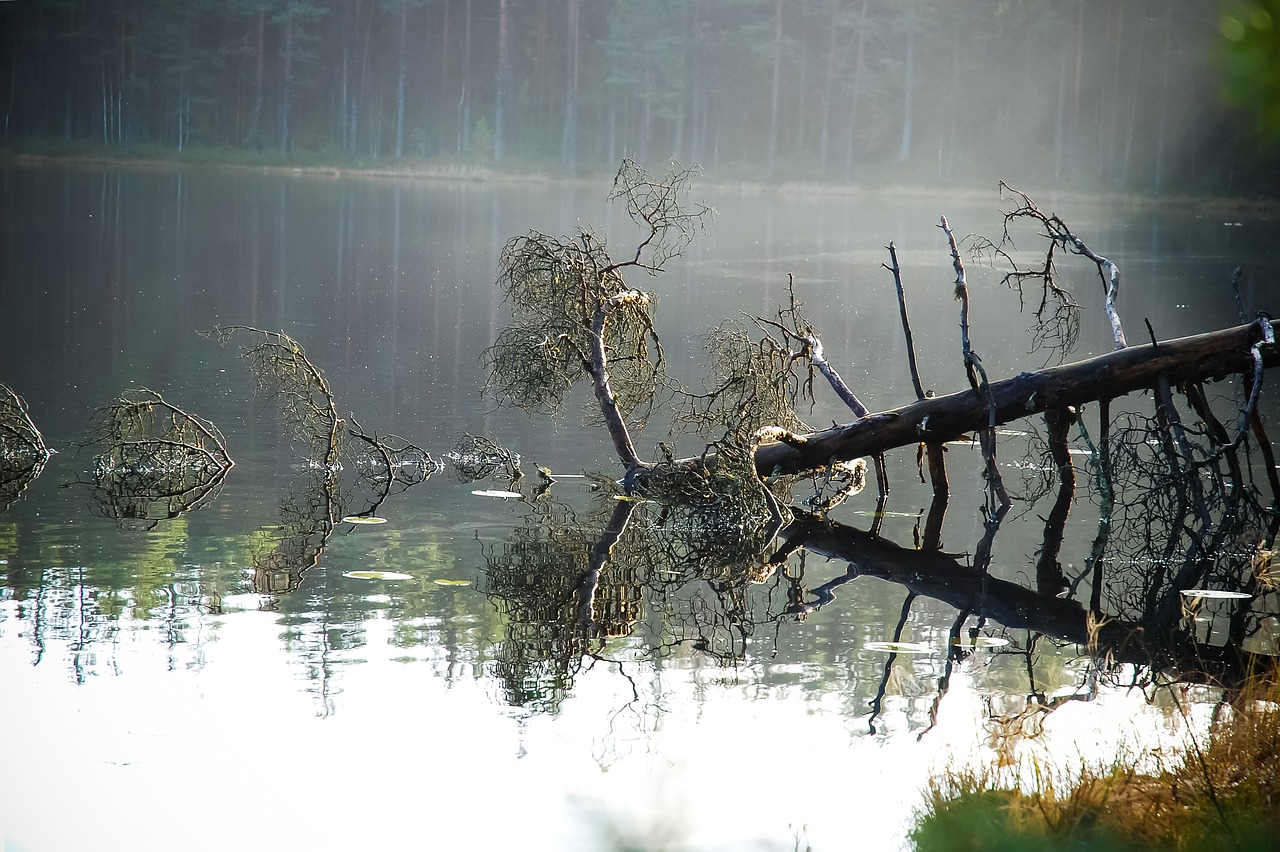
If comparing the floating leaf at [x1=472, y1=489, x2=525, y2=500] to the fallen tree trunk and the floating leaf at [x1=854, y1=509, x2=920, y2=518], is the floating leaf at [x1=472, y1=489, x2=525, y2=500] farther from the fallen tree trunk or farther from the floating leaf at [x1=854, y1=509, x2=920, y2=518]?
the floating leaf at [x1=854, y1=509, x2=920, y2=518]

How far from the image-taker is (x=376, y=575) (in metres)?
9.02

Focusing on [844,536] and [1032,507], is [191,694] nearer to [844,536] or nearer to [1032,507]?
[844,536]

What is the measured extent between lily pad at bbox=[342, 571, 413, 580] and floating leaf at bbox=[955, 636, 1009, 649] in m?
3.20

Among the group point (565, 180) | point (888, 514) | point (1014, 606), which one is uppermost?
point (565, 180)

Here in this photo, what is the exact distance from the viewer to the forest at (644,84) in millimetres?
77625

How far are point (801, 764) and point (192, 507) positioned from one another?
600 cm

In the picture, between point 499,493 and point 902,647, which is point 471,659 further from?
point 499,493

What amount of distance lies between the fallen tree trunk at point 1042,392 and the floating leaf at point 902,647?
2905 millimetres

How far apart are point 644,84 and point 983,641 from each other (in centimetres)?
7524

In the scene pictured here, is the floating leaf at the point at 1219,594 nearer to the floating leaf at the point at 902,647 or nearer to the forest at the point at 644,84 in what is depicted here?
the floating leaf at the point at 902,647

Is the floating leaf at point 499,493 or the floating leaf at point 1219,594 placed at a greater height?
the floating leaf at point 499,493

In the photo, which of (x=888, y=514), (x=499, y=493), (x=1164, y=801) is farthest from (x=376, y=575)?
(x=1164, y=801)

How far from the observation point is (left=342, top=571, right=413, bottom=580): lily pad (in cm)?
897

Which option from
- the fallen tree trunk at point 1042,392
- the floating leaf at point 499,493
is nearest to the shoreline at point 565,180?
the floating leaf at point 499,493
